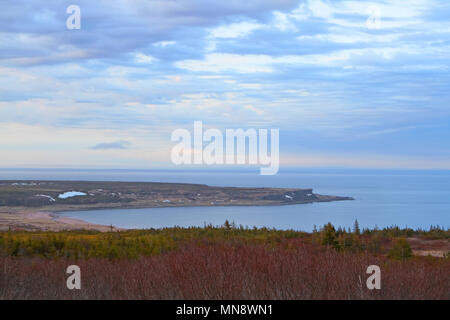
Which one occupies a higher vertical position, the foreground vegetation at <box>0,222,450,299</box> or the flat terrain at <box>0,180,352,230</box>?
the foreground vegetation at <box>0,222,450,299</box>

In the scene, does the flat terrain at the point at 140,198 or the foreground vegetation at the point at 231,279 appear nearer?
the foreground vegetation at the point at 231,279

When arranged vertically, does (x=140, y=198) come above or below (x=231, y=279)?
below

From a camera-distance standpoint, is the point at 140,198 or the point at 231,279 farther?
the point at 140,198

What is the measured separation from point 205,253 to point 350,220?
53.4 meters

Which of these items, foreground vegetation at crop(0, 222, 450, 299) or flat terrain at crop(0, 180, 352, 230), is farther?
flat terrain at crop(0, 180, 352, 230)

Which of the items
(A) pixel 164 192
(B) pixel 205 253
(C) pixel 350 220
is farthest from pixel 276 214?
(B) pixel 205 253

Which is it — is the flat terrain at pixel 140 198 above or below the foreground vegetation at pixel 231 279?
below

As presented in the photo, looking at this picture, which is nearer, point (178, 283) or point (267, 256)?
point (178, 283)
